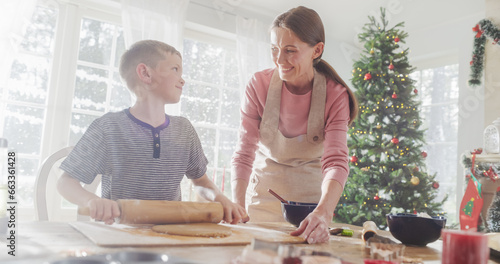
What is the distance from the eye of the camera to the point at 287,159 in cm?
153

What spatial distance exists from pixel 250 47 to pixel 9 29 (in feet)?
6.76

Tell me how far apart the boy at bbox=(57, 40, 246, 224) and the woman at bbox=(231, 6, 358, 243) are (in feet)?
0.70

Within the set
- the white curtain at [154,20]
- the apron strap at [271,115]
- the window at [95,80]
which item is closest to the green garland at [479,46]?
the white curtain at [154,20]

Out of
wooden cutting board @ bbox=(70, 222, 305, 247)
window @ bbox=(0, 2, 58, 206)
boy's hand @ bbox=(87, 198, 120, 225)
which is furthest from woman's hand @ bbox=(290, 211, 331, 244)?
window @ bbox=(0, 2, 58, 206)

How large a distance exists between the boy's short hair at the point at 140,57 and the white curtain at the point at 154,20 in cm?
192

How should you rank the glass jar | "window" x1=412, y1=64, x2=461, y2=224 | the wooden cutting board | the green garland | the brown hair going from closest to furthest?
the wooden cutting board
the brown hair
the glass jar
the green garland
"window" x1=412, y1=64, x2=461, y2=224

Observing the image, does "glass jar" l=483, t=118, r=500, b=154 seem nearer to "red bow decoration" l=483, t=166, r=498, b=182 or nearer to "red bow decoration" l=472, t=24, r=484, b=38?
"red bow decoration" l=483, t=166, r=498, b=182

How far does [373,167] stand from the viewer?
3.40 meters

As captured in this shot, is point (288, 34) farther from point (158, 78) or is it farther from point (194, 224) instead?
point (194, 224)


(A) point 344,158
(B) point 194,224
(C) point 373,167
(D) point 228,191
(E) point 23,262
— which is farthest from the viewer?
(D) point 228,191

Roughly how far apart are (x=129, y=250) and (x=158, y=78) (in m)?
0.73

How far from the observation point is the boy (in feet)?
3.61

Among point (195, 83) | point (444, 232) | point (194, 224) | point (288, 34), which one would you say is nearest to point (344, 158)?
point (288, 34)

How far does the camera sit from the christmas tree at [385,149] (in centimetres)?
331
